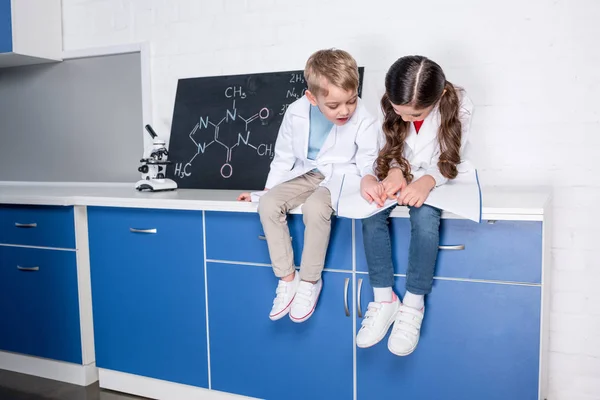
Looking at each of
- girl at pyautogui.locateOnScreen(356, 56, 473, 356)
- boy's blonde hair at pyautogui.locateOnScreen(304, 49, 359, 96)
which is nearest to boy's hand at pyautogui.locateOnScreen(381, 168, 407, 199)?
girl at pyautogui.locateOnScreen(356, 56, 473, 356)

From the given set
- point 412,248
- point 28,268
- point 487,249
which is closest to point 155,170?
point 28,268

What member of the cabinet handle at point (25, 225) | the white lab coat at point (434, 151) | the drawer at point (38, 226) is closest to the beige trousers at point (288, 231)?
the white lab coat at point (434, 151)

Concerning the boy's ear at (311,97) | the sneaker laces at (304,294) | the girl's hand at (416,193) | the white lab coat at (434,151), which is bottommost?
the sneaker laces at (304,294)

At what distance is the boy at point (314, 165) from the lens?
1786 millimetres

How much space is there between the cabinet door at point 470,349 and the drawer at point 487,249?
0.12 feet

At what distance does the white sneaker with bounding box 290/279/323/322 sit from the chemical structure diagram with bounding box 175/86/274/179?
32.1 inches

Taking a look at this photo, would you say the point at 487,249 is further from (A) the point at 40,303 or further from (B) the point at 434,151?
(A) the point at 40,303

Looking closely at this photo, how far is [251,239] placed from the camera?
2.00 meters

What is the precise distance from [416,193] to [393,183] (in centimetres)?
9

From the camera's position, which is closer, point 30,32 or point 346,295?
point 346,295

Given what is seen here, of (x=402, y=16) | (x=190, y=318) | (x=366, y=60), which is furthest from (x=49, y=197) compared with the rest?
(x=402, y=16)

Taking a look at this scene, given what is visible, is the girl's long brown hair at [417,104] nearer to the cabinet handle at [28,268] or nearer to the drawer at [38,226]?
the drawer at [38,226]

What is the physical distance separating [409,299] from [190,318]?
0.88m

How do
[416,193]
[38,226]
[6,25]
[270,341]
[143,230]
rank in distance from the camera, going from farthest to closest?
[6,25]
[38,226]
[143,230]
[270,341]
[416,193]
